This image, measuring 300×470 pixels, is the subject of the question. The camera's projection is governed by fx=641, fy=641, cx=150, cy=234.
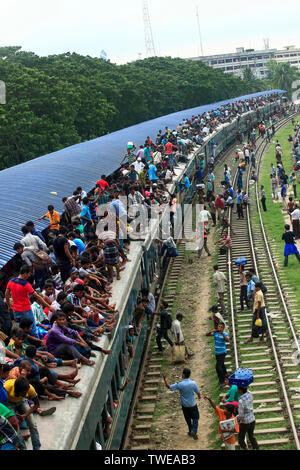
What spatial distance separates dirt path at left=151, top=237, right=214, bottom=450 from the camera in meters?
11.3

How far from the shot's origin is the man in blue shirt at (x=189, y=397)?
10337 mm

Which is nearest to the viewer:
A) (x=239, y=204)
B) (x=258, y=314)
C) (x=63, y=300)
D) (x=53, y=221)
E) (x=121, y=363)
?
(x=63, y=300)

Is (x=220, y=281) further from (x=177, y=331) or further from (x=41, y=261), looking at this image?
(x=41, y=261)

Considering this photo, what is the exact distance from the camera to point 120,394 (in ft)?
34.5

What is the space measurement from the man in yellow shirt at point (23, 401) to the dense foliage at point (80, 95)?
30.6m

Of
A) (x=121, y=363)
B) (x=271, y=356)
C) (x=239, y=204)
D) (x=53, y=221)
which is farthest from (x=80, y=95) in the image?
(x=121, y=363)

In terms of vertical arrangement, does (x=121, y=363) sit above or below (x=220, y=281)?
above

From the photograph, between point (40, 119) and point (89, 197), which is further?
point (40, 119)

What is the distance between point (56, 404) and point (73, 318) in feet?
6.83

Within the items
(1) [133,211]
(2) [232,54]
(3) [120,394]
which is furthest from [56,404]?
(2) [232,54]

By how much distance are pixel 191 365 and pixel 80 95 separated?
3494 centimetres

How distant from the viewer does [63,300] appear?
31.8ft

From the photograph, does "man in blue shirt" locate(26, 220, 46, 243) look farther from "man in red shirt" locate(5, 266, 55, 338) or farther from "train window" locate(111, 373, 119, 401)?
"train window" locate(111, 373, 119, 401)

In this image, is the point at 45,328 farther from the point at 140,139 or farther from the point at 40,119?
the point at 40,119
